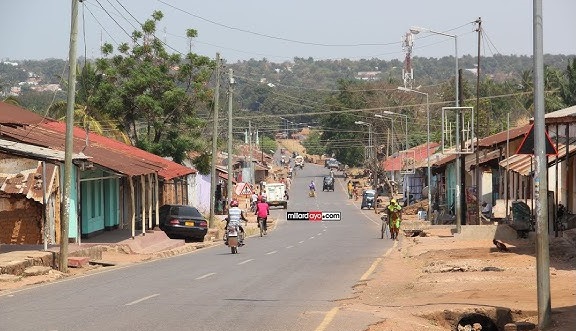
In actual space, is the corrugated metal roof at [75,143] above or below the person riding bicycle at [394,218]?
above

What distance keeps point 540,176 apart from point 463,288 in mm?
6177

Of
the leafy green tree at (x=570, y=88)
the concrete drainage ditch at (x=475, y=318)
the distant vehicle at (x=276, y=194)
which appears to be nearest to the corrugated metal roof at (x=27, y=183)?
the concrete drainage ditch at (x=475, y=318)

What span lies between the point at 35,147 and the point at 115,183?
11601 millimetres

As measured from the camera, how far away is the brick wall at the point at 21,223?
101ft

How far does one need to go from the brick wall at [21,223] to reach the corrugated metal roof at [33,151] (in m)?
1.95

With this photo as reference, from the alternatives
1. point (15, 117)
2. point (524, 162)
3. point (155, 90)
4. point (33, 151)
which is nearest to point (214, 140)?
point (155, 90)

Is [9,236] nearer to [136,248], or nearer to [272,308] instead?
[136,248]

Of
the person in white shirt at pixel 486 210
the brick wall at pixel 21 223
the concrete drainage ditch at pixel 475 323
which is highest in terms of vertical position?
the brick wall at pixel 21 223

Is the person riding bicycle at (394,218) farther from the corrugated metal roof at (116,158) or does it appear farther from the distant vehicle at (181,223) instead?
A: the corrugated metal roof at (116,158)

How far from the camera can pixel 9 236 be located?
31297 mm

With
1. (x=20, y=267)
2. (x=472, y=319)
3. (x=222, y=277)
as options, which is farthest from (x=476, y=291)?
(x=20, y=267)

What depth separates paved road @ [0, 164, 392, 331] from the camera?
46.6 feet

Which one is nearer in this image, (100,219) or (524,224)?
(524,224)

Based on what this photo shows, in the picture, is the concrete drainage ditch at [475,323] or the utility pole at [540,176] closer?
the utility pole at [540,176]
